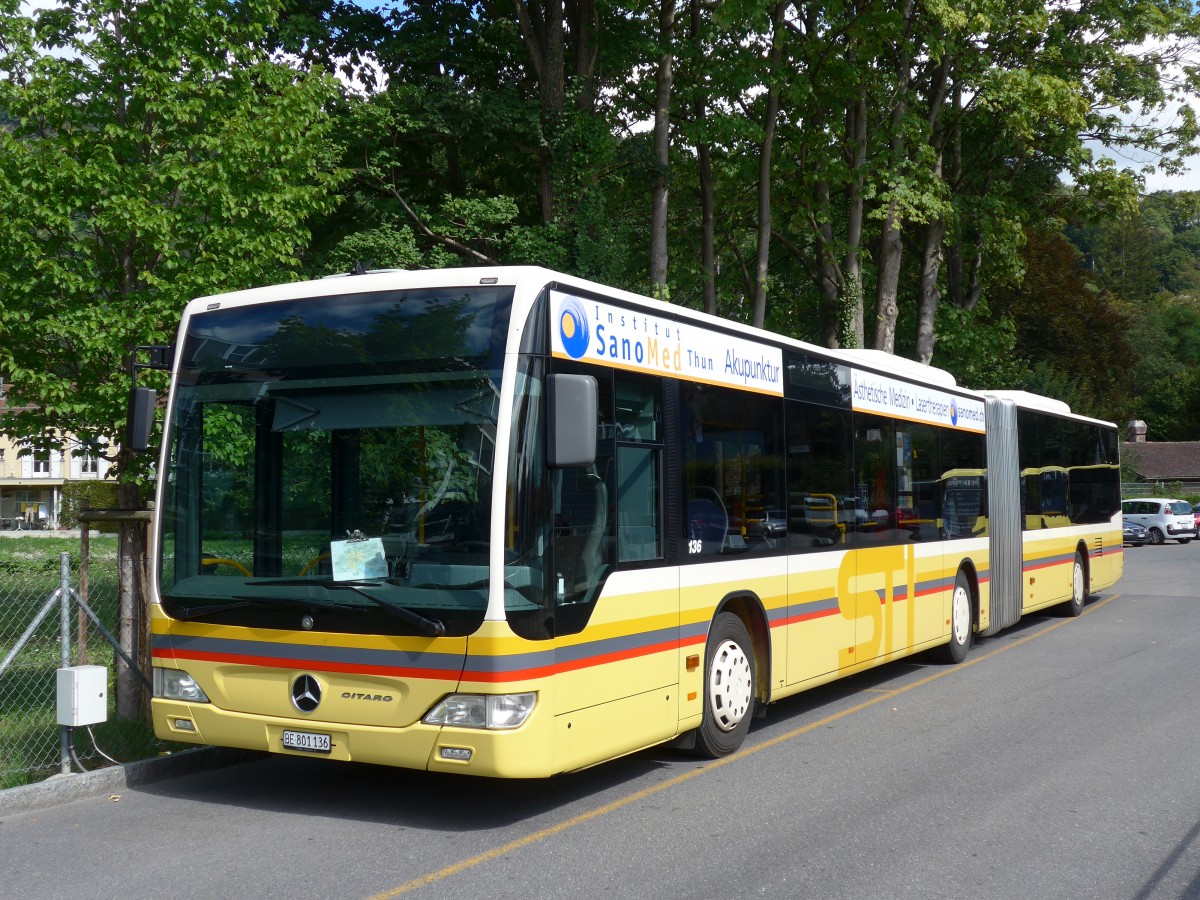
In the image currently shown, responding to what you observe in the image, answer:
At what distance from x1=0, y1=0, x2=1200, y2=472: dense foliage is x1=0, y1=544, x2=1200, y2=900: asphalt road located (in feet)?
13.6

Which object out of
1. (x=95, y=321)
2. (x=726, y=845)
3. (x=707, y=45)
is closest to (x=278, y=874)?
(x=726, y=845)

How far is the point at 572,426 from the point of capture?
6.37m

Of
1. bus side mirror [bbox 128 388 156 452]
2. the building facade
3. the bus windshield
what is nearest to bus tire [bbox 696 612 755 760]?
the bus windshield

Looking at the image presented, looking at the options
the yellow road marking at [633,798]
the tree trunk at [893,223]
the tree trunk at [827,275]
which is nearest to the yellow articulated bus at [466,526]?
the yellow road marking at [633,798]

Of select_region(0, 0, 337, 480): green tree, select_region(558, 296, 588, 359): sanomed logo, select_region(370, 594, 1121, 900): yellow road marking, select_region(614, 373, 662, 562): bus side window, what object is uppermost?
select_region(0, 0, 337, 480): green tree

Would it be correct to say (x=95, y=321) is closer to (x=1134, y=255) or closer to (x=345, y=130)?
(x=345, y=130)

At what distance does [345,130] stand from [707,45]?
288 inches

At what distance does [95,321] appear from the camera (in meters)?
9.43

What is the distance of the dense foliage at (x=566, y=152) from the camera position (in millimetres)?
9789

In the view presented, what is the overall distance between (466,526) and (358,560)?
74cm

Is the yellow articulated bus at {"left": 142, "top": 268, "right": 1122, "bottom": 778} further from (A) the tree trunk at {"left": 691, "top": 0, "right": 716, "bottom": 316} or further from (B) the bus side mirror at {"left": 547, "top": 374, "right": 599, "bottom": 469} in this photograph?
(A) the tree trunk at {"left": 691, "top": 0, "right": 716, "bottom": 316}

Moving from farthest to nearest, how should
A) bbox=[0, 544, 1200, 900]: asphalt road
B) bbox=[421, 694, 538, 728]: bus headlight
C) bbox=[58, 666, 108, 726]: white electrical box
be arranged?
bbox=[58, 666, 108, 726]: white electrical box < bbox=[421, 694, 538, 728]: bus headlight < bbox=[0, 544, 1200, 900]: asphalt road

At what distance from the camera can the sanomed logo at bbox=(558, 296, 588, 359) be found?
691 cm

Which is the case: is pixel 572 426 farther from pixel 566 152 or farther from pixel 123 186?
pixel 566 152
